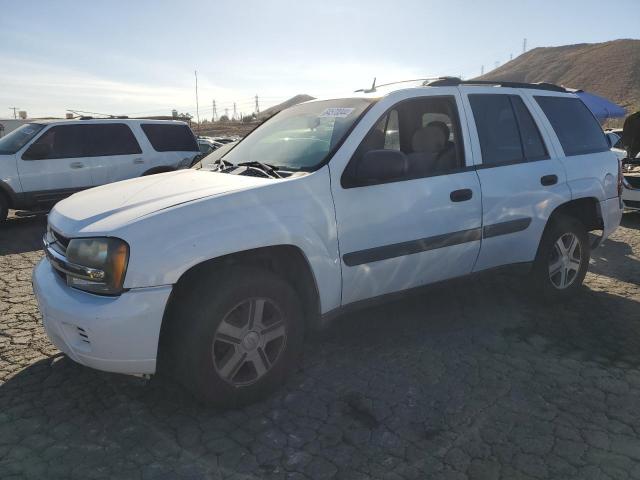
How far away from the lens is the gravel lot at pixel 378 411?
98.0 inches

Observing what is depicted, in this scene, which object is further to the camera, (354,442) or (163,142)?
(163,142)

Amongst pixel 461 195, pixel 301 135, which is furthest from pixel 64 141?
pixel 461 195

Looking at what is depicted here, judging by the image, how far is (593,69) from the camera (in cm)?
7738

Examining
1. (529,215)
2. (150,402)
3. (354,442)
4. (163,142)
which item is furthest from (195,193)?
(163,142)

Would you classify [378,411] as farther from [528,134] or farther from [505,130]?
[528,134]

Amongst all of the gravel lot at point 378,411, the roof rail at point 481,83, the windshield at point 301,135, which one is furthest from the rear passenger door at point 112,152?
the roof rail at point 481,83

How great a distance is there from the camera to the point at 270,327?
298cm

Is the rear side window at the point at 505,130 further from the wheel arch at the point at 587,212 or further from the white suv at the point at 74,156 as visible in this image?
the white suv at the point at 74,156

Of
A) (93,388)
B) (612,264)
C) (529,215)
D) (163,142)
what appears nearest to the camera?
(93,388)

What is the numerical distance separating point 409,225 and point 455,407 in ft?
3.83

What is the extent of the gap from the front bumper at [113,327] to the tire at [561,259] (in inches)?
128

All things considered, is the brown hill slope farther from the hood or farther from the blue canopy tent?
the hood

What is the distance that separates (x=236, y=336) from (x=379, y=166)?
1302 millimetres

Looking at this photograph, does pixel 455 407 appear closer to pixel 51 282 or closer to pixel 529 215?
pixel 529 215
